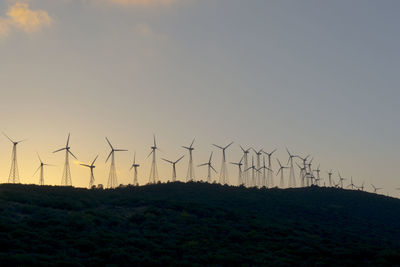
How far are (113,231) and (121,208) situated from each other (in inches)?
675

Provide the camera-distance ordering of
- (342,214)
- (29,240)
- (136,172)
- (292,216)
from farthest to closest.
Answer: (136,172), (342,214), (292,216), (29,240)

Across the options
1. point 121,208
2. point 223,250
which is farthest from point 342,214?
point 223,250

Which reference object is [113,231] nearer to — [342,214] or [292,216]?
[292,216]

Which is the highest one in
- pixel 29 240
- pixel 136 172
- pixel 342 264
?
pixel 136 172

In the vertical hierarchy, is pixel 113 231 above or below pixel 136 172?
below

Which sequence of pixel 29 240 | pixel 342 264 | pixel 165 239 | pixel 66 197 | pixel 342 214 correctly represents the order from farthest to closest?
pixel 342 214
pixel 66 197
pixel 165 239
pixel 342 264
pixel 29 240

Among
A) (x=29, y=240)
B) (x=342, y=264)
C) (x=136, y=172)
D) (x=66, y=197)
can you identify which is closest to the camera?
(x=29, y=240)

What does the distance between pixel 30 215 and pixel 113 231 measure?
10.1 m

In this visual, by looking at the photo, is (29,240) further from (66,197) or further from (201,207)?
(201,207)

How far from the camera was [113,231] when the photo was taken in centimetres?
5600

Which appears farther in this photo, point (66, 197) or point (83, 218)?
point (66, 197)

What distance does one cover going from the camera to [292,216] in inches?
3895

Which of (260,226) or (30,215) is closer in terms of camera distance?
(30,215)

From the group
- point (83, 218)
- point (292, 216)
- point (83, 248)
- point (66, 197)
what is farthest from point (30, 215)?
point (292, 216)
